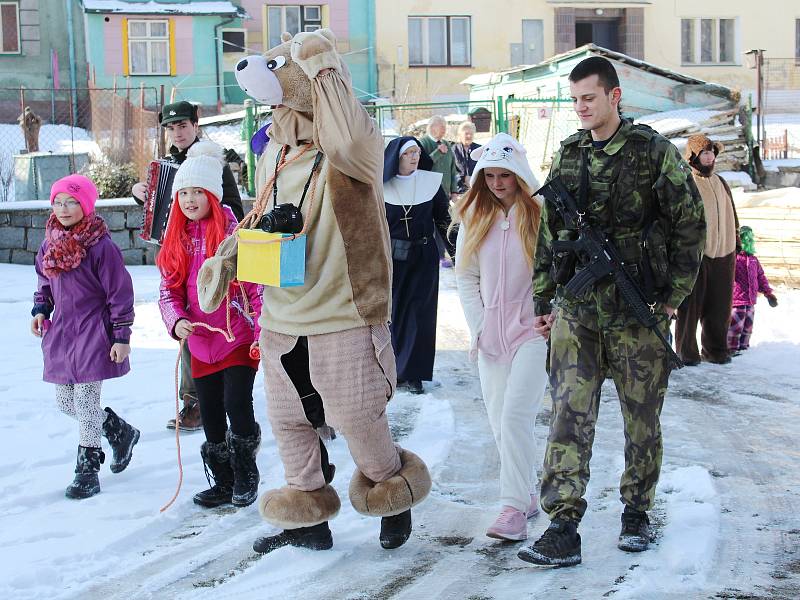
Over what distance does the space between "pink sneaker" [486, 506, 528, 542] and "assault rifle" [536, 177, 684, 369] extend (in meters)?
0.96

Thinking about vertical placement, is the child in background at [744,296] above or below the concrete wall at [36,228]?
below

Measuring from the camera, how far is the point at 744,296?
31.0 ft

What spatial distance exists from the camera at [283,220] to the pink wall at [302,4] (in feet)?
89.3

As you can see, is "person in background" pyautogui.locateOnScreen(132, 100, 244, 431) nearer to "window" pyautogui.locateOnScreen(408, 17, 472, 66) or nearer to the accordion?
the accordion

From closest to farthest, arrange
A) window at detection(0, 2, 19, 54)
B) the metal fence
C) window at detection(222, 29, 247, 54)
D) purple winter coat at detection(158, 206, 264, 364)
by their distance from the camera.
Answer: purple winter coat at detection(158, 206, 264, 364) < the metal fence < window at detection(0, 2, 19, 54) < window at detection(222, 29, 247, 54)

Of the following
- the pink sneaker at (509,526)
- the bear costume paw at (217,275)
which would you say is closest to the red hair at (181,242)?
the bear costume paw at (217,275)

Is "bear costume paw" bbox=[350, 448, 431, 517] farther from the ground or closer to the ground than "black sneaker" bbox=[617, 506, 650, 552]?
farther from the ground

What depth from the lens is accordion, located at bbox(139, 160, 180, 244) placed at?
673 cm

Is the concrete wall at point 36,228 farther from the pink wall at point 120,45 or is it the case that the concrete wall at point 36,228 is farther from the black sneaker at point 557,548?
the pink wall at point 120,45

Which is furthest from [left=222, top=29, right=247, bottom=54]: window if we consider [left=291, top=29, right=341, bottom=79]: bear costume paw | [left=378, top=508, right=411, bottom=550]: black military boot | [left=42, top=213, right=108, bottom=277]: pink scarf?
[left=378, top=508, right=411, bottom=550]: black military boot

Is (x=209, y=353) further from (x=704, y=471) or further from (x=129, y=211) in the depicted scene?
(x=129, y=211)

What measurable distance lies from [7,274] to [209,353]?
8851 mm

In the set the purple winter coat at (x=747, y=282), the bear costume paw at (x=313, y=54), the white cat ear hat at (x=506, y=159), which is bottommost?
the purple winter coat at (x=747, y=282)

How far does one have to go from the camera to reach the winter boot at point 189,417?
6.71 metres
